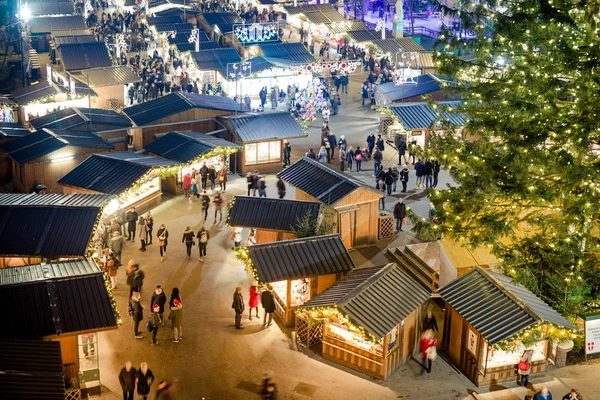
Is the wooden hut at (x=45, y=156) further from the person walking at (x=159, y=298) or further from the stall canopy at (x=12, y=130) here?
the person walking at (x=159, y=298)

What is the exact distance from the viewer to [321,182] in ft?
91.7

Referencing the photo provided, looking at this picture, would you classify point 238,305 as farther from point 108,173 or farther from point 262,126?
point 262,126

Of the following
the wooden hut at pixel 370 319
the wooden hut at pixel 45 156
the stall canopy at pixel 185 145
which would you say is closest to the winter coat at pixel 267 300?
the wooden hut at pixel 370 319

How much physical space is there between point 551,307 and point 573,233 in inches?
79.5

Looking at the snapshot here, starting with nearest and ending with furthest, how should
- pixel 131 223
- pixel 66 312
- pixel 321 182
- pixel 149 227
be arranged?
1. pixel 66 312
2. pixel 149 227
3. pixel 131 223
4. pixel 321 182

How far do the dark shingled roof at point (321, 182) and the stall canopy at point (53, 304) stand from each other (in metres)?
9.59

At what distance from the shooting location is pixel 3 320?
17578 millimetres

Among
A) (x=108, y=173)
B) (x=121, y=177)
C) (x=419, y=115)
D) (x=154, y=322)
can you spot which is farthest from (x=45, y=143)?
(x=419, y=115)

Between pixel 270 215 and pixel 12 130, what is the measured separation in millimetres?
16134

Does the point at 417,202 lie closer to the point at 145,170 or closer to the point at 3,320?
the point at 145,170

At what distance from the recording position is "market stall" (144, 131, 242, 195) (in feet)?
106

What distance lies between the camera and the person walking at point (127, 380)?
17797 mm

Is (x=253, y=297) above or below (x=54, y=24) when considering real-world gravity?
below

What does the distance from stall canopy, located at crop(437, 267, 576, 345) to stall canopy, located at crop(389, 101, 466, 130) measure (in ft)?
53.9
